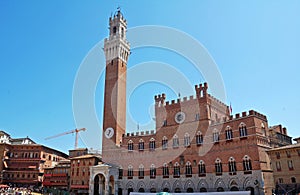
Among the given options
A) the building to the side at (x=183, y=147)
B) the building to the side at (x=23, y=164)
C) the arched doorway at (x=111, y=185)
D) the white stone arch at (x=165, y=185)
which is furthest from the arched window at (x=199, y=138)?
the building to the side at (x=23, y=164)

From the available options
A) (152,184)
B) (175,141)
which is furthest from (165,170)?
(175,141)

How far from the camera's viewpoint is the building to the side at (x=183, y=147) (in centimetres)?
3750

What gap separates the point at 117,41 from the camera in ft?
199

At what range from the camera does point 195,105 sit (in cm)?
4497

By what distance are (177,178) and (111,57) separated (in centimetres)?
3163

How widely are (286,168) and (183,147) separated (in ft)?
51.6

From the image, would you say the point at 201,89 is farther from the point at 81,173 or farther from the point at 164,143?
the point at 81,173

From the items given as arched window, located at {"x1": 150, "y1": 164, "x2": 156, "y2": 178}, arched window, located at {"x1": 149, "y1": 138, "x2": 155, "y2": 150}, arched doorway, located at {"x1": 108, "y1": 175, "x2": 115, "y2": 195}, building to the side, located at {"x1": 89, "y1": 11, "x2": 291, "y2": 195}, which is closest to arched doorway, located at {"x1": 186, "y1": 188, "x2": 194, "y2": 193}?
building to the side, located at {"x1": 89, "y1": 11, "x2": 291, "y2": 195}

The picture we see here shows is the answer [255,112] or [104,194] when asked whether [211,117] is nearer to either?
[255,112]

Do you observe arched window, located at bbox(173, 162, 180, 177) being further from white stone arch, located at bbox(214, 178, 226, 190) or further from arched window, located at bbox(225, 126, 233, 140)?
arched window, located at bbox(225, 126, 233, 140)

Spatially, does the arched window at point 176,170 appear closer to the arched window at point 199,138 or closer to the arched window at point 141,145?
the arched window at point 199,138

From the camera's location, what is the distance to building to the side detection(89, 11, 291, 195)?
3750cm

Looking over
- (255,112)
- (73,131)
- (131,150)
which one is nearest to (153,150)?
(131,150)

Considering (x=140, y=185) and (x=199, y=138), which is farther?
(x=140, y=185)
